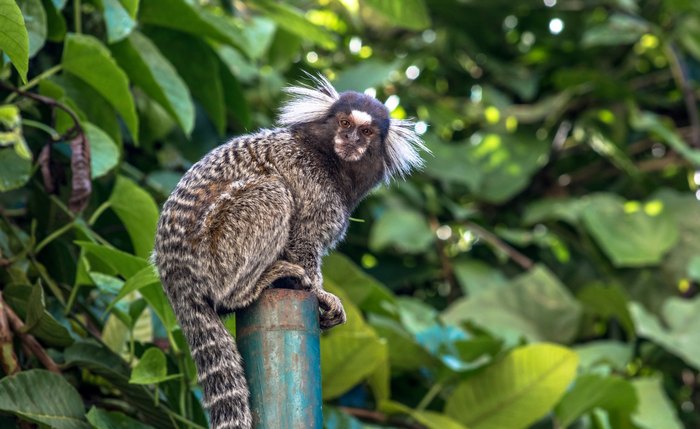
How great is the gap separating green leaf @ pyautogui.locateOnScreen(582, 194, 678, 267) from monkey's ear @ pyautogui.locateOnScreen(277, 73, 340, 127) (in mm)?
2811

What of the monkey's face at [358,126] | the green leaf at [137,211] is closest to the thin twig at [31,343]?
the green leaf at [137,211]

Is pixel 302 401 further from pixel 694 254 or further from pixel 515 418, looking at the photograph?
pixel 694 254

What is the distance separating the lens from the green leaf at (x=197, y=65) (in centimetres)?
436

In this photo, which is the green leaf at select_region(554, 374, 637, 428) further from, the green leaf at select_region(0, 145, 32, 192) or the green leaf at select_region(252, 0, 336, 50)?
the green leaf at select_region(0, 145, 32, 192)

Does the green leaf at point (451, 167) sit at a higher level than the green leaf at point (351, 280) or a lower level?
lower

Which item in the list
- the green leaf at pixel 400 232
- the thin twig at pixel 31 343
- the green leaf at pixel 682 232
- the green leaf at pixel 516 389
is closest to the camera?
the thin twig at pixel 31 343

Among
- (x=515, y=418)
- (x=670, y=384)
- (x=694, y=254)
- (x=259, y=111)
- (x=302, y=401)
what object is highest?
(x=302, y=401)

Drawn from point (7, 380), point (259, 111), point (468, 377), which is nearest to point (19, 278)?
point (7, 380)

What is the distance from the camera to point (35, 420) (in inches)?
117

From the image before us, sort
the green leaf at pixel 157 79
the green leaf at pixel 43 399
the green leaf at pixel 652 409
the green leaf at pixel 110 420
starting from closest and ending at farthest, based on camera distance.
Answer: the green leaf at pixel 43 399, the green leaf at pixel 110 420, the green leaf at pixel 157 79, the green leaf at pixel 652 409

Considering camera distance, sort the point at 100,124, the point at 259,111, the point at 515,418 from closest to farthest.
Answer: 1. the point at 100,124
2. the point at 515,418
3. the point at 259,111

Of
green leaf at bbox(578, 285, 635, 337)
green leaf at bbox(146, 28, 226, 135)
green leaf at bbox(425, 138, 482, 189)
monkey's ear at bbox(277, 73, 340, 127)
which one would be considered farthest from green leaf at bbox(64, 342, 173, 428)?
green leaf at bbox(425, 138, 482, 189)

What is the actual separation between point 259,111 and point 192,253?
8.75 feet

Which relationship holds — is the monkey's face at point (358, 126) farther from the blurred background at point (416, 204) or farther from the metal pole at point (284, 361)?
the metal pole at point (284, 361)
